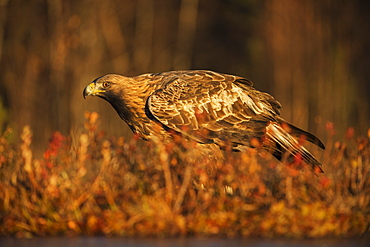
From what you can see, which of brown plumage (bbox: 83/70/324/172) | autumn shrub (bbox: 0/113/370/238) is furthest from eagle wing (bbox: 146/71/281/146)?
autumn shrub (bbox: 0/113/370/238)

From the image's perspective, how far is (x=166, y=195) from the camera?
7406mm

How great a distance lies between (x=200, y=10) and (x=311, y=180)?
16189 millimetres

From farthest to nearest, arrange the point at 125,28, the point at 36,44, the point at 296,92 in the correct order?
the point at 125,28
the point at 36,44
the point at 296,92

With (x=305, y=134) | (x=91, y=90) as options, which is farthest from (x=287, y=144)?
(x=91, y=90)

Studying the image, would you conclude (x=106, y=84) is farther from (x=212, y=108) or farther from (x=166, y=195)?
(x=166, y=195)

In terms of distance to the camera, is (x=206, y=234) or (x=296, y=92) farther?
(x=296, y=92)

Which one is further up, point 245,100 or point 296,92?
point 245,100

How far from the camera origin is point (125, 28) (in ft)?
64.7

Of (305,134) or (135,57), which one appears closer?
(305,134)

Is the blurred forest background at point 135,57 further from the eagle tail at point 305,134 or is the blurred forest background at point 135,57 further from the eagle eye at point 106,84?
the eagle eye at point 106,84

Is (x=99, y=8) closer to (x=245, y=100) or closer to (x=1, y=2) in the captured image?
(x=1, y=2)

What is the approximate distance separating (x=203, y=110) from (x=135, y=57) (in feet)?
32.3

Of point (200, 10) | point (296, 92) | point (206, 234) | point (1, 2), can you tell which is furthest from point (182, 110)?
point (200, 10)

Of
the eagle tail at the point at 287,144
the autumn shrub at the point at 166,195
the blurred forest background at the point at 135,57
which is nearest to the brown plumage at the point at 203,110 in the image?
Answer: the eagle tail at the point at 287,144
